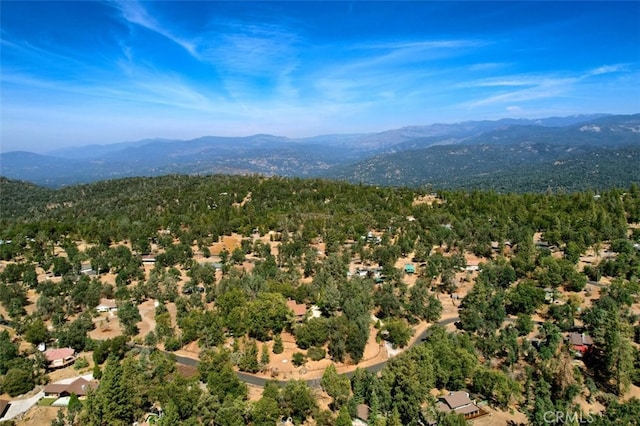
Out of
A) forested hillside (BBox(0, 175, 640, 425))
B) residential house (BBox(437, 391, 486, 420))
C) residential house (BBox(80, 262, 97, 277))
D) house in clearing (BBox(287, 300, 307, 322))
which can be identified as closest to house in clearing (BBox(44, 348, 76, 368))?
forested hillside (BBox(0, 175, 640, 425))

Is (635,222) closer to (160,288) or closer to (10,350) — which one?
(160,288)

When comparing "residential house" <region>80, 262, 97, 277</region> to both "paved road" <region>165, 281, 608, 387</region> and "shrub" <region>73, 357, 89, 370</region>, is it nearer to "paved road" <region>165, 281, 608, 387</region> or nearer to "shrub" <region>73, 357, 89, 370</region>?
"shrub" <region>73, 357, 89, 370</region>

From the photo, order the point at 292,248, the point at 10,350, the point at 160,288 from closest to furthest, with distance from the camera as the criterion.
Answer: the point at 10,350
the point at 160,288
the point at 292,248

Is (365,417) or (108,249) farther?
(108,249)

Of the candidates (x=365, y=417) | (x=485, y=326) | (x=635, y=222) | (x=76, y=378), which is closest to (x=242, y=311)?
(x=76, y=378)

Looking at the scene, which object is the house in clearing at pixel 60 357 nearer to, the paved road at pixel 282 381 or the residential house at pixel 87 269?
the paved road at pixel 282 381

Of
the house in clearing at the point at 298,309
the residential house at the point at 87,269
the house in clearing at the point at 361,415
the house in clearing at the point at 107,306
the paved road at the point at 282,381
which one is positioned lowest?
the paved road at the point at 282,381

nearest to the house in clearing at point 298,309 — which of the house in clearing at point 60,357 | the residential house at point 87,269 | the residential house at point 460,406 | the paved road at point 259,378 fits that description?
the paved road at point 259,378
